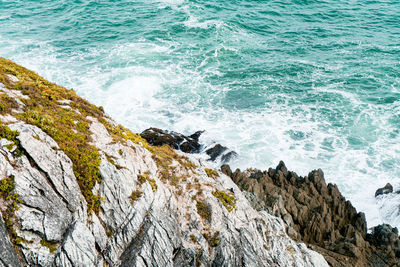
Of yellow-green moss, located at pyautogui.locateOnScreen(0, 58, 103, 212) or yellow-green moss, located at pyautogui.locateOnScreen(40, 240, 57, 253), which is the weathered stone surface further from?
yellow-green moss, located at pyautogui.locateOnScreen(0, 58, 103, 212)

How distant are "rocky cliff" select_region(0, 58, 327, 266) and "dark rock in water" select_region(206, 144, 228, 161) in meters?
14.7

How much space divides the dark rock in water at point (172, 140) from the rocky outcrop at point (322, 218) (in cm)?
823

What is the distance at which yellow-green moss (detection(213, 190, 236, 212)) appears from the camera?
19.7 m

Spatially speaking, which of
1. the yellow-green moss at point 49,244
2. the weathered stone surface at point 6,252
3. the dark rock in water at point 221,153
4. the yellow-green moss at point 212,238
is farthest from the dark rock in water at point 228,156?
the weathered stone surface at point 6,252

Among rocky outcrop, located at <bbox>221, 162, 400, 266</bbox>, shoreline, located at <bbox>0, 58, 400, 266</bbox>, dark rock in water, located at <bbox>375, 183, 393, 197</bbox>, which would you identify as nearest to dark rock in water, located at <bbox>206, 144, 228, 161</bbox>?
Result: rocky outcrop, located at <bbox>221, 162, 400, 266</bbox>

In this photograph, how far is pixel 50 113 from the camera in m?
18.9

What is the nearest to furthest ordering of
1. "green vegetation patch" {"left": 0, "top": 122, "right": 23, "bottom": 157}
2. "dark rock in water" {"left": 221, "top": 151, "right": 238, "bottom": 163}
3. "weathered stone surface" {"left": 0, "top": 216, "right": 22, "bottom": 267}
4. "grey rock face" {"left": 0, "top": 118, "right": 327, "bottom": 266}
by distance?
1. "weathered stone surface" {"left": 0, "top": 216, "right": 22, "bottom": 267}
2. "grey rock face" {"left": 0, "top": 118, "right": 327, "bottom": 266}
3. "green vegetation patch" {"left": 0, "top": 122, "right": 23, "bottom": 157}
4. "dark rock in water" {"left": 221, "top": 151, "right": 238, "bottom": 163}

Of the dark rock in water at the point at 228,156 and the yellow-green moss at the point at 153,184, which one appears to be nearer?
the yellow-green moss at the point at 153,184

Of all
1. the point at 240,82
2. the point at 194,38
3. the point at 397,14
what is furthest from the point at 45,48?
the point at 397,14

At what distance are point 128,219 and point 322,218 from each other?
1888 cm

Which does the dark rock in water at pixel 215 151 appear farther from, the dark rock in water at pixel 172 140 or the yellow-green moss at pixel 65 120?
the yellow-green moss at pixel 65 120

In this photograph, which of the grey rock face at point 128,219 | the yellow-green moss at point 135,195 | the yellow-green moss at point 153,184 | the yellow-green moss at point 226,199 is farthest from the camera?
the yellow-green moss at point 226,199

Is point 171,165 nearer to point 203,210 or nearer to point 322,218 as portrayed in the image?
point 203,210

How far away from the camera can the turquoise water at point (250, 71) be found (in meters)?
39.9
